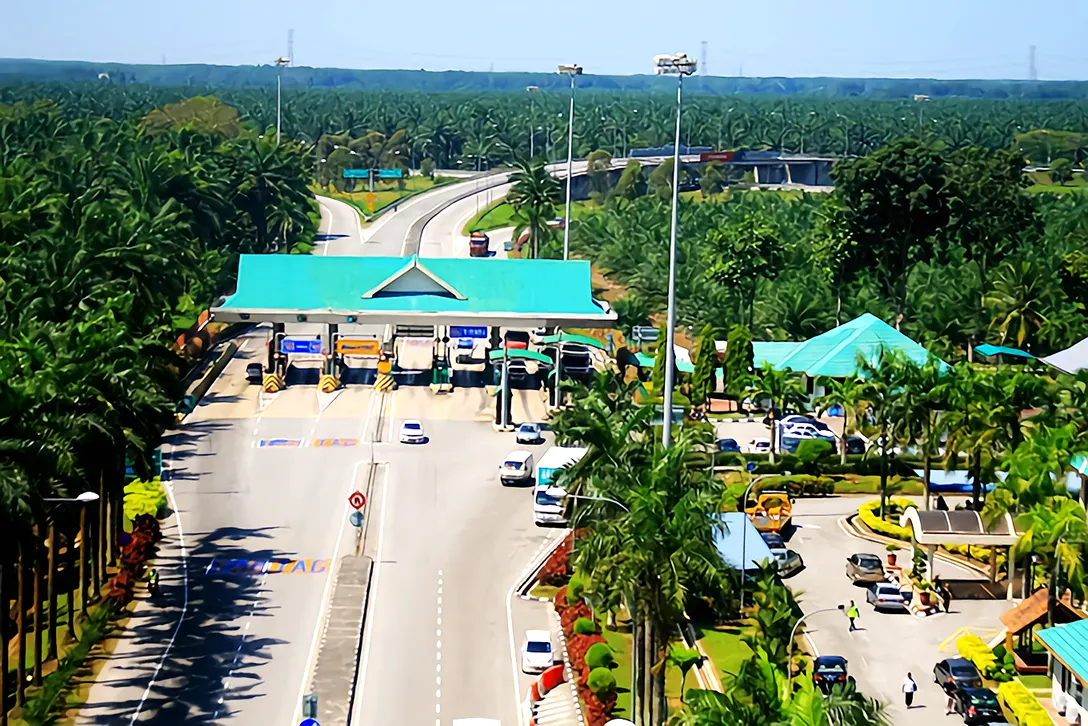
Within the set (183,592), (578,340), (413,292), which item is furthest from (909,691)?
(578,340)

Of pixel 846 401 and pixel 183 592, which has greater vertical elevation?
pixel 846 401

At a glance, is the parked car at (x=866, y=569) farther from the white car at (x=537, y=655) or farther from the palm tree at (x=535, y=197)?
the palm tree at (x=535, y=197)

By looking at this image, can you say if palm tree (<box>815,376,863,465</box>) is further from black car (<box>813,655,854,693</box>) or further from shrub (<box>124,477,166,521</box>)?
shrub (<box>124,477,166,521</box>)

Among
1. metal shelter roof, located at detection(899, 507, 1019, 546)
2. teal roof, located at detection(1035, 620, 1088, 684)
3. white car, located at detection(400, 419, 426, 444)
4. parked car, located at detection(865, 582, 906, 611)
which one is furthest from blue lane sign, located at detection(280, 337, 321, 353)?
teal roof, located at detection(1035, 620, 1088, 684)

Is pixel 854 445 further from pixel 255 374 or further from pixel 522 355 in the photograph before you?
pixel 255 374

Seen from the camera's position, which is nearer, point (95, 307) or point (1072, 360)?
point (95, 307)

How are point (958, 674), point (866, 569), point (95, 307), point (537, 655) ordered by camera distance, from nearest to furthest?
point (958, 674), point (537, 655), point (866, 569), point (95, 307)

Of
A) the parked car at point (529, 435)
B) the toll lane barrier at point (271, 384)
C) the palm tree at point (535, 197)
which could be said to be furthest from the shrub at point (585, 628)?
the palm tree at point (535, 197)
